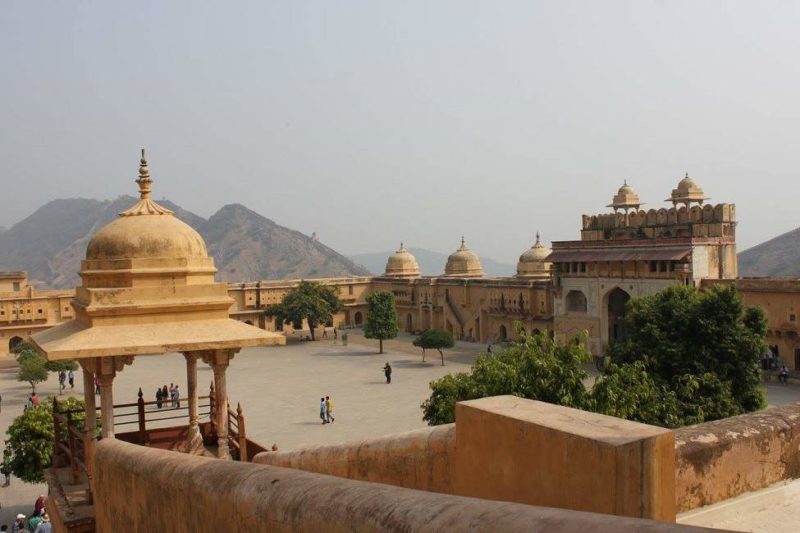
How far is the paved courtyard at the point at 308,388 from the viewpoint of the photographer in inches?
790

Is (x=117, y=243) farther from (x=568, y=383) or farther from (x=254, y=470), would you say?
(x=568, y=383)

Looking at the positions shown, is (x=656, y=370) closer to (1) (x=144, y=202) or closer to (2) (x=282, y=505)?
(1) (x=144, y=202)

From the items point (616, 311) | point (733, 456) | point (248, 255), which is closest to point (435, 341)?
point (616, 311)

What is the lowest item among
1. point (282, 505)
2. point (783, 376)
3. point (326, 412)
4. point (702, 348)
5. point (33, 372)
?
point (326, 412)

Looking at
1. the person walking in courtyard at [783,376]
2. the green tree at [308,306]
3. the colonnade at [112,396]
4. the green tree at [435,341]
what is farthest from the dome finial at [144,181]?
the green tree at [308,306]

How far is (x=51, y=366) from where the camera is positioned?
29625 mm

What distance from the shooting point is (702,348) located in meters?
18.2

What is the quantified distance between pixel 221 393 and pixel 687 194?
28.6 meters

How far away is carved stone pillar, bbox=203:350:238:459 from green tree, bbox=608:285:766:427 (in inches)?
416

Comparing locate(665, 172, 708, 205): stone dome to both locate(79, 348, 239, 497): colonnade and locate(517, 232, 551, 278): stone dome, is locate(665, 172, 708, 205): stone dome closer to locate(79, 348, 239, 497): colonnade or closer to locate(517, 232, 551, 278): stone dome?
locate(517, 232, 551, 278): stone dome

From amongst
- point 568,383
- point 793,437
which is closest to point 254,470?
point 793,437

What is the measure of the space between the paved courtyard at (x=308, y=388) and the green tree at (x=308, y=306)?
4.60 ft

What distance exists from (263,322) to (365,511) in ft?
151

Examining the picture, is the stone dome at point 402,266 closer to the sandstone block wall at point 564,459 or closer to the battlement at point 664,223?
the battlement at point 664,223
